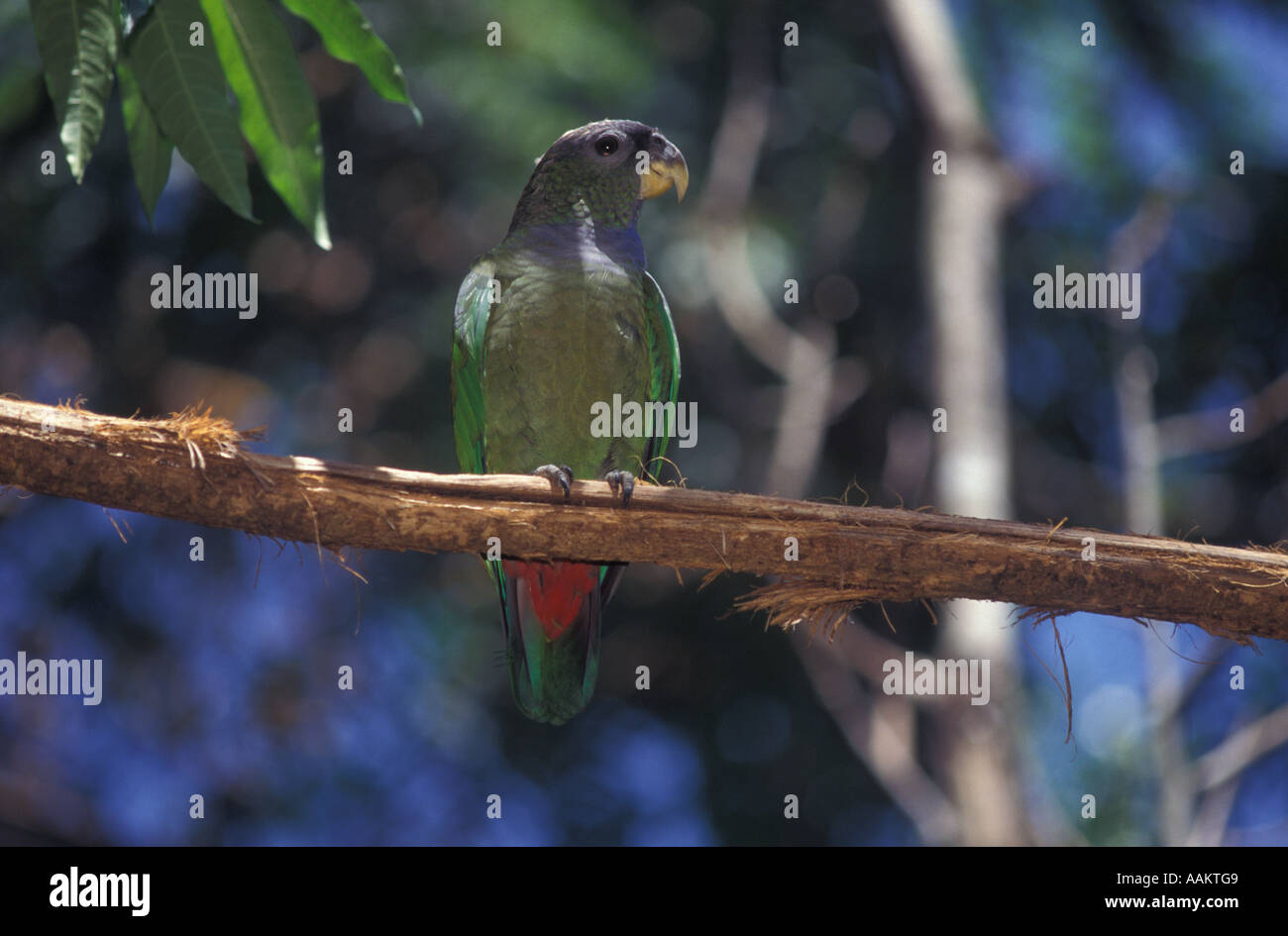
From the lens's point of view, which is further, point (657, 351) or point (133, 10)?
point (657, 351)

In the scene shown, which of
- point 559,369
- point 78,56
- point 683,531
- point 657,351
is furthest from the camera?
point 657,351

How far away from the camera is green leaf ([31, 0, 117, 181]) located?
2990 mm

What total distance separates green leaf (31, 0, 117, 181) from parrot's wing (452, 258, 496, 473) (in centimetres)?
226

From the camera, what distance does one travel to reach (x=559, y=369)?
505 cm

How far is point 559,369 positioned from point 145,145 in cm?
207

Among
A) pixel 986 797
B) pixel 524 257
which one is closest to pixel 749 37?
pixel 524 257

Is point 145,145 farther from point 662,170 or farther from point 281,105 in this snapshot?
point 662,170

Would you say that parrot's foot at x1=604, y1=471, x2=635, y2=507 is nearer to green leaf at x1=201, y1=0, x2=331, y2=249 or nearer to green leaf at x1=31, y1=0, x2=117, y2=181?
green leaf at x1=201, y1=0, x2=331, y2=249

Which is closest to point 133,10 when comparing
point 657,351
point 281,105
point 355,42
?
point 281,105

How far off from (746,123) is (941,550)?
27.6 feet

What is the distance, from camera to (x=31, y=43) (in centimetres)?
818

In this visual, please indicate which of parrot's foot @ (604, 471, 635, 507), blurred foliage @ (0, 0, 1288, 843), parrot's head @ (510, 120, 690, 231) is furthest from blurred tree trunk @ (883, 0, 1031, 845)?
parrot's foot @ (604, 471, 635, 507)

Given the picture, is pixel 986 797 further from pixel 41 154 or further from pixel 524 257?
pixel 41 154

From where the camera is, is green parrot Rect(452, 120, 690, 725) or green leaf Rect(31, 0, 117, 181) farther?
green parrot Rect(452, 120, 690, 725)
